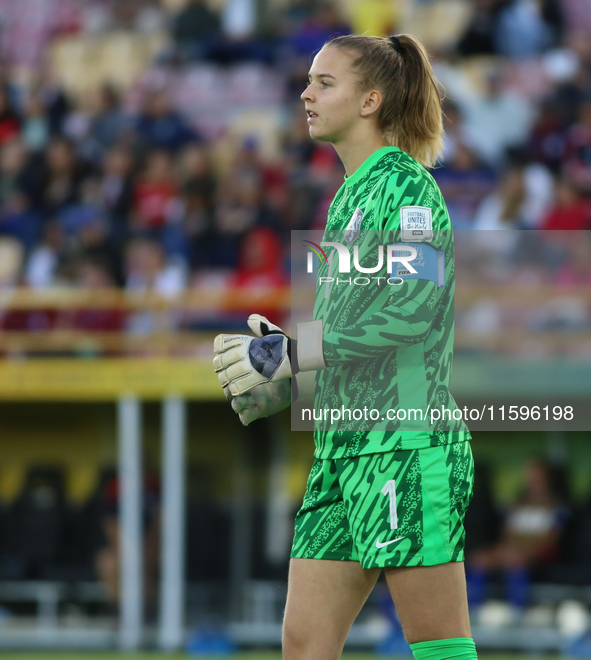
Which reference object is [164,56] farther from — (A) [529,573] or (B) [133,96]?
(A) [529,573]

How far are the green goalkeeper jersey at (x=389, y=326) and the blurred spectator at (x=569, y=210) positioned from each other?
22.8 ft

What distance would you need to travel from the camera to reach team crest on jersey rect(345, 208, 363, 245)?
3123mm

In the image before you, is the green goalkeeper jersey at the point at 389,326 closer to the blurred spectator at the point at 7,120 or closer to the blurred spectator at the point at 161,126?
the blurred spectator at the point at 161,126

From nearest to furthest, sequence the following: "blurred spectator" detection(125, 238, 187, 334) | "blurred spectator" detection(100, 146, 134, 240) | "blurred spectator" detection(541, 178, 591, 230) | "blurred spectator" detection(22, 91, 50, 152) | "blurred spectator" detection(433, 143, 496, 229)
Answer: "blurred spectator" detection(541, 178, 591, 230), "blurred spectator" detection(433, 143, 496, 229), "blurred spectator" detection(125, 238, 187, 334), "blurred spectator" detection(100, 146, 134, 240), "blurred spectator" detection(22, 91, 50, 152)

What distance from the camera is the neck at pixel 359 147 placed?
326 cm

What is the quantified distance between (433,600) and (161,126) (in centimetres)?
1042

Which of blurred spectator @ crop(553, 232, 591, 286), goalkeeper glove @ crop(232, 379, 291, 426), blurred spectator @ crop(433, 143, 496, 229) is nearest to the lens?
goalkeeper glove @ crop(232, 379, 291, 426)

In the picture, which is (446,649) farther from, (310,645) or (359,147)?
(359,147)

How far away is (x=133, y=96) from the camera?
45.6 feet

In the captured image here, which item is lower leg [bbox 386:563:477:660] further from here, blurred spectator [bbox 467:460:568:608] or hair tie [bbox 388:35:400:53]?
blurred spectator [bbox 467:460:568:608]

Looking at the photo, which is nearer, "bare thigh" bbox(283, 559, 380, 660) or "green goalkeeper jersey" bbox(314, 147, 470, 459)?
"green goalkeeper jersey" bbox(314, 147, 470, 459)

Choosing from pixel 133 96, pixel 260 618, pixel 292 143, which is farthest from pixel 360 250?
pixel 133 96

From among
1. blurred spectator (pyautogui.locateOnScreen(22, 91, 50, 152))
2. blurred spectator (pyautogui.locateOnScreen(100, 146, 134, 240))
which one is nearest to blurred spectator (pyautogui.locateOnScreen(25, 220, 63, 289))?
blurred spectator (pyautogui.locateOnScreen(100, 146, 134, 240))

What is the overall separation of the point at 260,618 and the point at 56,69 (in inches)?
311
